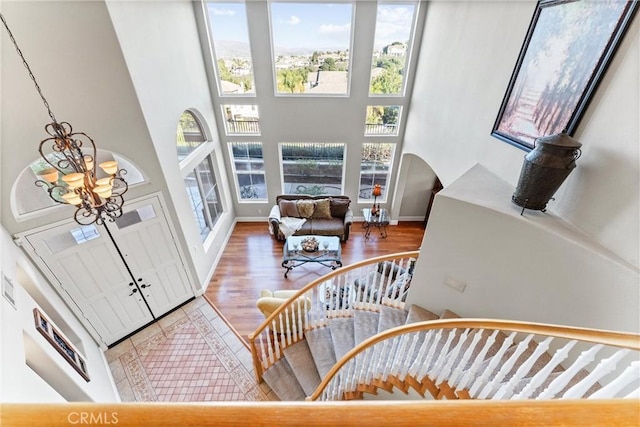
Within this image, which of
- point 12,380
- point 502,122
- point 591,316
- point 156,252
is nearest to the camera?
point 12,380

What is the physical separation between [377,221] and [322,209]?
1449 mm

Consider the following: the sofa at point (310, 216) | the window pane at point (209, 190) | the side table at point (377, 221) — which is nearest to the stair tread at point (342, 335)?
the sofa at point (310, 216)

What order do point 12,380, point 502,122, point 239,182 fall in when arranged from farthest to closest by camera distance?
point 239,182
point 502,122
point 12,380

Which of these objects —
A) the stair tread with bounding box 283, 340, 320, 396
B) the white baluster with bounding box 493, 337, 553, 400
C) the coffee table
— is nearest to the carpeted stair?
the stair tread with bounding box 283, 340, 320, 396

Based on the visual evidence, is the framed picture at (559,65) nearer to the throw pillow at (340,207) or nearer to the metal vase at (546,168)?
the metal vase at (546,168)

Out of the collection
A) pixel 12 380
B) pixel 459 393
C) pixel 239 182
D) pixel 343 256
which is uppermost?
pixel 12 380

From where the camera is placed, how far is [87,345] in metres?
3.43

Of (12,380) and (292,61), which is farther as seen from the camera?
(292,61)

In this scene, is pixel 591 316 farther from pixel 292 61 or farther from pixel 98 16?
pixel 292 61

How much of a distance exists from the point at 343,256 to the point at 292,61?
453 cm

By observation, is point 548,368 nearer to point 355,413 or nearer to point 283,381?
point 355,413

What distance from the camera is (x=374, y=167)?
268 inches

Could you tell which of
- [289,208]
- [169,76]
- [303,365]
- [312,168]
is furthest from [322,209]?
[169,76]

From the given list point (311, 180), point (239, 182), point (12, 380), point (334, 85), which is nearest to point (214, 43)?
point (334, 85)
